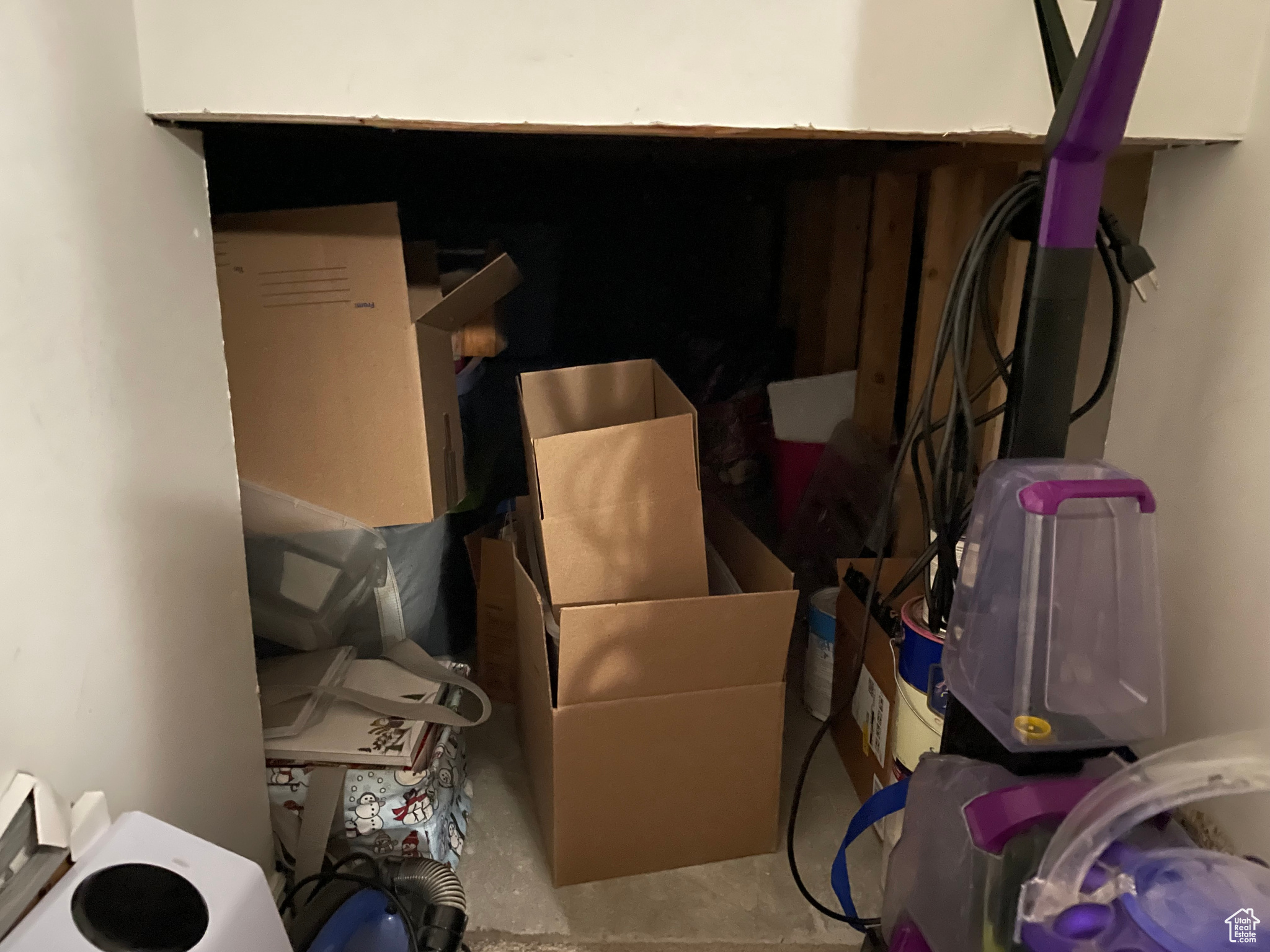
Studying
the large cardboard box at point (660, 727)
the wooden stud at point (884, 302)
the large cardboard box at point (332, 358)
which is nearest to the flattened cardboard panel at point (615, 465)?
the large cardboard box at point (660, 727)

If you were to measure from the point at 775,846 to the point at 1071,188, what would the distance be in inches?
38.2

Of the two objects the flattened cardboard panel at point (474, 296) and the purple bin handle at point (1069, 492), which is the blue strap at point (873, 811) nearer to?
the purple bin handle at point (1069, 492)

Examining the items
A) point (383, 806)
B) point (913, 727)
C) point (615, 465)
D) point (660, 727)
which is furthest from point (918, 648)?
point (383, 806)

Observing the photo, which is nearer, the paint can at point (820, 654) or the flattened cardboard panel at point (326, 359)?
the flattened cardboard panel at point (326, 359)

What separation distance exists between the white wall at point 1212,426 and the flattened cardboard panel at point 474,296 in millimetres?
861

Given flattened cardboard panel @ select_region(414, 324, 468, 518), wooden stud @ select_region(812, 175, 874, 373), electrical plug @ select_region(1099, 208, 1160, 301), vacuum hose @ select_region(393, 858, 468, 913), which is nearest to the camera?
electrical plug @ select_region(1099, 208, 1160, 301)

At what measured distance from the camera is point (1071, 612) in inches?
26.3

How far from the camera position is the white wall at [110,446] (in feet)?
2.01

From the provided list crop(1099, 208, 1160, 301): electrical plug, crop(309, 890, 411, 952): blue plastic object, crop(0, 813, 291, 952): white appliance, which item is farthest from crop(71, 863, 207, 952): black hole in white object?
crop(1099, 208, 1160, 301): electrical plug

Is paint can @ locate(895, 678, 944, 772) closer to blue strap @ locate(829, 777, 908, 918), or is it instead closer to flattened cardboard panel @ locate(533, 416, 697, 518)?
blue strap @ locate(829, 777, 908, 918)

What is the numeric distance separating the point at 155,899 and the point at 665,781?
0.65 m

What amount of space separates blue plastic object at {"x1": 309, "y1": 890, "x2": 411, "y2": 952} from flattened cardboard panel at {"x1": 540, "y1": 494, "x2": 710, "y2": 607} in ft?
1.32

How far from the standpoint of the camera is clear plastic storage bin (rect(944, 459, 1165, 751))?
0.66m

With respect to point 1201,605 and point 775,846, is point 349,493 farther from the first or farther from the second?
point 1201,605
